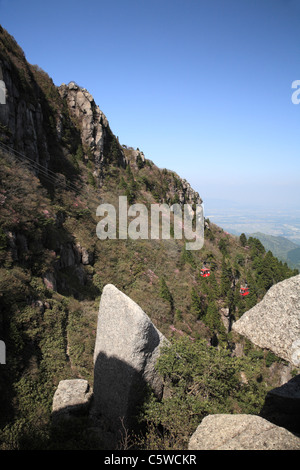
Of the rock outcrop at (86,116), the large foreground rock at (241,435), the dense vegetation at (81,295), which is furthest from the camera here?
the rock outcrop at (86,116)

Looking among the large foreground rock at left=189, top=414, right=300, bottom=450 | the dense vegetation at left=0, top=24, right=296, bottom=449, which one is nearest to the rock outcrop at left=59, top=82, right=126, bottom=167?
the dense vegetation at left=0, top=24, right=296, bottom=449

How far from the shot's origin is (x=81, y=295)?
19812 mm

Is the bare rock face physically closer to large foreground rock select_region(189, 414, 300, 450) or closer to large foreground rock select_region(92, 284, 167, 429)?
large foreground rock select_region(92, 284, 167, 429)

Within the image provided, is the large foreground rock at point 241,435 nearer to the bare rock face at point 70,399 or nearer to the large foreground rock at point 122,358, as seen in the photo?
the large foreground rock at point 122,358

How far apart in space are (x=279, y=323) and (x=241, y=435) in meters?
2.56

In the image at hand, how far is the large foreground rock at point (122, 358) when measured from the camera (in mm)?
9391

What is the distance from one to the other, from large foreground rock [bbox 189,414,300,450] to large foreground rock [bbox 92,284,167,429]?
4098mm

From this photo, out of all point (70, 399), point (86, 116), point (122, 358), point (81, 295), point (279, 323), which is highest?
point (86, 116)

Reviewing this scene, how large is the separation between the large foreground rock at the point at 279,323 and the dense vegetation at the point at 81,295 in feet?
16.3

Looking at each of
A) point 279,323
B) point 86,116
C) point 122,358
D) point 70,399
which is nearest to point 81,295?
point 70,399

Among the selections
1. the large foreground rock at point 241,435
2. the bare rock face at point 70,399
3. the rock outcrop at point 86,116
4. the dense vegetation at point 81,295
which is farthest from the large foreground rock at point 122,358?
the rock outcrop at point 86,116

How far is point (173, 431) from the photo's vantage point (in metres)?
8.01

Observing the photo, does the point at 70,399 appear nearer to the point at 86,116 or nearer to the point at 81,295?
the point at 81,295
